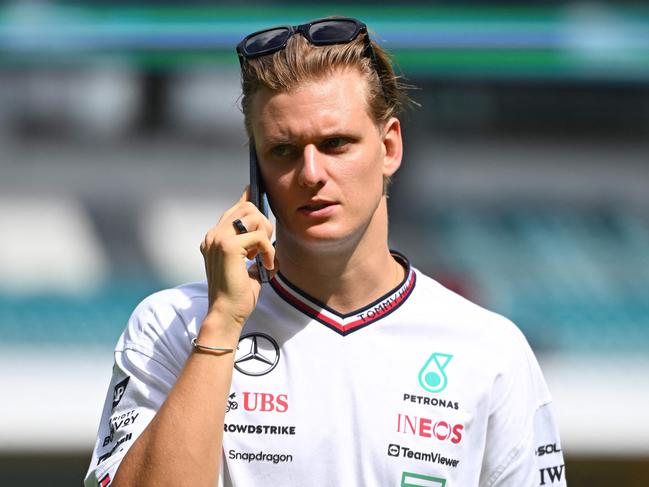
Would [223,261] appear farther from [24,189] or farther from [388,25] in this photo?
[24,189]

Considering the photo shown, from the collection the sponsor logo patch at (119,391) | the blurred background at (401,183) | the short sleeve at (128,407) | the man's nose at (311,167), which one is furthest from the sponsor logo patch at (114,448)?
the blurred background at (401,183)

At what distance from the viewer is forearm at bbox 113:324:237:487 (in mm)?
2021

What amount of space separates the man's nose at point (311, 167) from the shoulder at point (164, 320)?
0.38 metres

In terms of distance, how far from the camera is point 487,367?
239cm

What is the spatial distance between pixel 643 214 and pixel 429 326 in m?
10.8

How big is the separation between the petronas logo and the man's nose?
51 cm

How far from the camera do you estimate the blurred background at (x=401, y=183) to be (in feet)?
30.0

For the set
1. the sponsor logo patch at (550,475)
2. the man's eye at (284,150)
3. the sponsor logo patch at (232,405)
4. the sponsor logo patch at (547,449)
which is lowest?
the sponsor logo patch at (550,475)

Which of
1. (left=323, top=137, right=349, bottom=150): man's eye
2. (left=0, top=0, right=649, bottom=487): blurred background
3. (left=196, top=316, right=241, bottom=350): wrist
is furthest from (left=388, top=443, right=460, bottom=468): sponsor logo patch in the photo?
(left=0, top=0, right=649, bottom=487): blurred background

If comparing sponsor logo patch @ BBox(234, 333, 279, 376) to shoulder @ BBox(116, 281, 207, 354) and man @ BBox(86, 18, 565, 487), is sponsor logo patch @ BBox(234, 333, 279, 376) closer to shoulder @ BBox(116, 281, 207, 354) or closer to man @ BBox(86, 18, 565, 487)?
man @ BBox(86, 18, 565, 487)

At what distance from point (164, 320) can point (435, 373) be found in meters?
0.63

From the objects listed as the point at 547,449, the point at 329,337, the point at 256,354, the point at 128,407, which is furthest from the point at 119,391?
the point at 547,449

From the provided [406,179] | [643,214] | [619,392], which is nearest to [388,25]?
[406,179]

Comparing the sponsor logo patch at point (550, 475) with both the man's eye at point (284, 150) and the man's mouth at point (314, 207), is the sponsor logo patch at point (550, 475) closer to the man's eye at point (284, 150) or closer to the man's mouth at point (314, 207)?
the man's mouth at point (314, 207)
